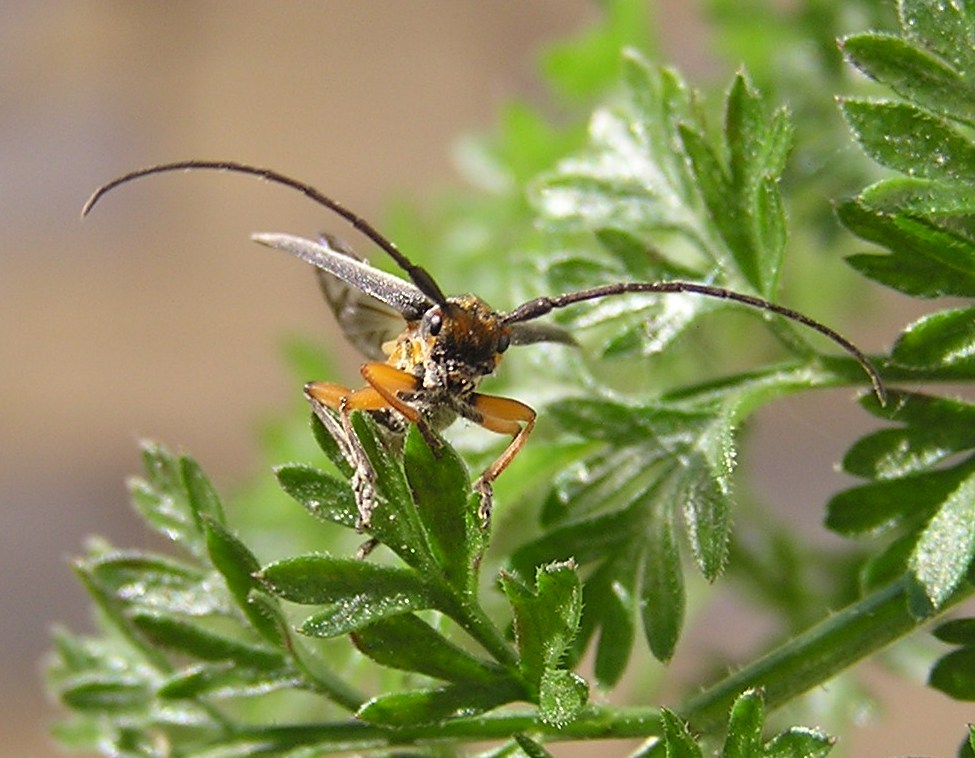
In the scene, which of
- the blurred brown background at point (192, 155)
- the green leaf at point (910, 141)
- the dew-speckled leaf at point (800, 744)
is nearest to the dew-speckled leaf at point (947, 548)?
the dew-speckled leaf at point (800, 744)

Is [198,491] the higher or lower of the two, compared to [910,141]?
lower

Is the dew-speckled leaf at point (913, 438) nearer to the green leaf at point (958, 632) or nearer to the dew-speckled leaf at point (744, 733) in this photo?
the green leaf at point (958, 632)

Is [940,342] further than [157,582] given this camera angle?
No

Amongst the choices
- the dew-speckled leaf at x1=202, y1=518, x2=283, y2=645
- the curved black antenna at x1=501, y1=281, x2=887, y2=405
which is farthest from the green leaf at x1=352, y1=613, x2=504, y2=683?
the curved black antenna at x1=501, y1=281, x2=887, y2=405

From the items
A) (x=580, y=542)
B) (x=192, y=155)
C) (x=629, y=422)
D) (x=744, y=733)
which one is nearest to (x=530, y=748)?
(x=744, y=733)

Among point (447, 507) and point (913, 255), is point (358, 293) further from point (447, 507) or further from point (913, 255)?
point (913, 255)

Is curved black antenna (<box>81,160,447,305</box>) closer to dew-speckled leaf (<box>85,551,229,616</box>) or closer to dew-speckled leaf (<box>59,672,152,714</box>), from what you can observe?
dew-speckled leaf (<box>85,551,229,616</box>)
